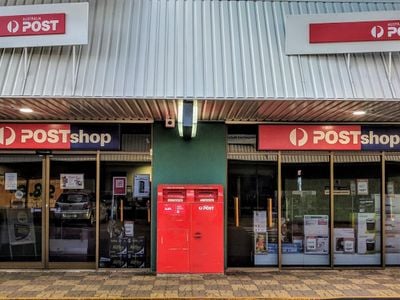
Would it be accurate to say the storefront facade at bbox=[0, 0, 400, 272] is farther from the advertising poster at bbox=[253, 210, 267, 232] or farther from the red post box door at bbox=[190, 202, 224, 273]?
the red post box door at bbox=[190, 202, 224, 273]

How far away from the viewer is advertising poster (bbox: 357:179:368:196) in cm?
1051

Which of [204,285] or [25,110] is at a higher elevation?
[25,110]

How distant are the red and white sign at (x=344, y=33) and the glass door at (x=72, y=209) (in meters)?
4.60

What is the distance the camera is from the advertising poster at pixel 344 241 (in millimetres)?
10461

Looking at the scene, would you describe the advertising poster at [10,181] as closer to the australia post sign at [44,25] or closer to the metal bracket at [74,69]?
the australia post sign at [44,25]

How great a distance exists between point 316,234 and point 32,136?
6.03m

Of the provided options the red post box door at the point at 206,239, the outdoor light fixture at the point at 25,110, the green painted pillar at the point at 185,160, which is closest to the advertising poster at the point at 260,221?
the green painted pillar at the point at 185,160

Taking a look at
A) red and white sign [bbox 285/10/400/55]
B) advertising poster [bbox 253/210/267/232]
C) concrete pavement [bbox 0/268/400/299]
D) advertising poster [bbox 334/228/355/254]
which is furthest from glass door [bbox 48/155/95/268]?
advertising poster [bbox 334/228/355/254]

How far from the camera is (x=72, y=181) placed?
10.2m

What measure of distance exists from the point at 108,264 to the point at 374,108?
582 cm

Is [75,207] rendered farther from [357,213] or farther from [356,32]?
[356,32]

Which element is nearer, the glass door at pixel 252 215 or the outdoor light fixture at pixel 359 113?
the outdoor light fixture at pixel 359 113

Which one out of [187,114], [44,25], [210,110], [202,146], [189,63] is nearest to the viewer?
[44,25]

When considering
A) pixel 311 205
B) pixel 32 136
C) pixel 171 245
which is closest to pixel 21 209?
pixel 32 136
